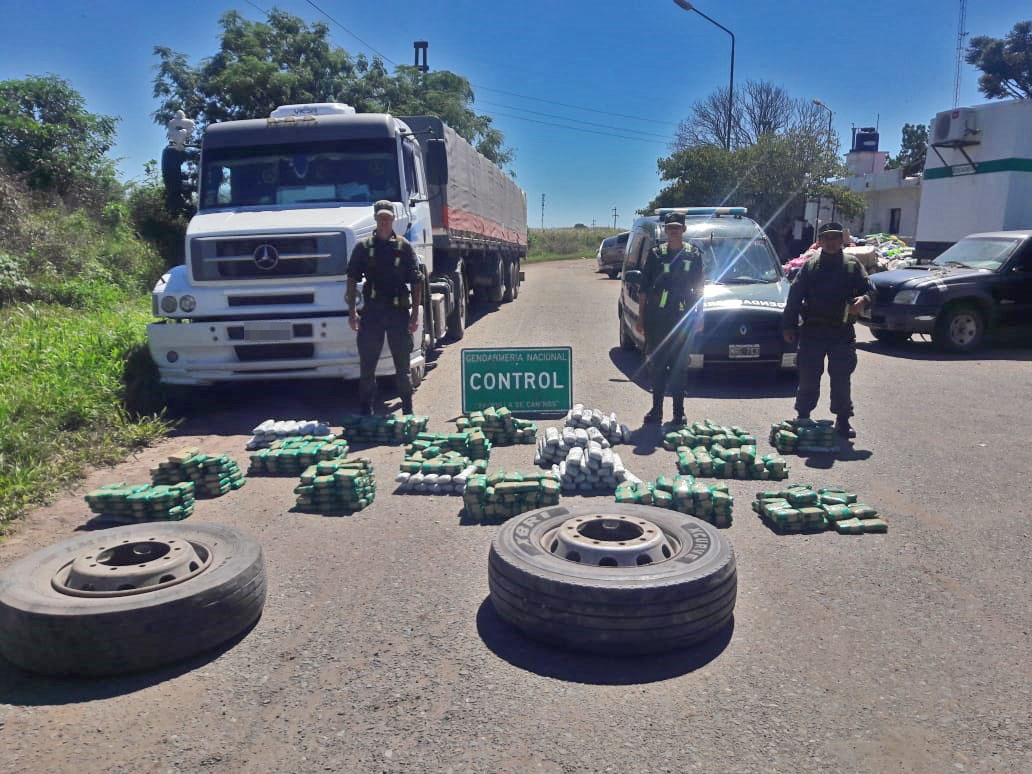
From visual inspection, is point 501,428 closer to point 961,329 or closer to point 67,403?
point 67,403

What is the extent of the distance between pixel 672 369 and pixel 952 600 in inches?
166

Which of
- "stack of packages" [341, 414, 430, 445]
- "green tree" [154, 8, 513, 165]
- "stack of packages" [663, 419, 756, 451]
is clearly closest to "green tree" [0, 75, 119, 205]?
"green tree" [154, 8, 513, 165]

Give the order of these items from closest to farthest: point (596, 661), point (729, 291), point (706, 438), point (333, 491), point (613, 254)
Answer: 1. point (596, 661)
2. point (333, 491)
3. point (706, 438)
4. point (729, 291)
5. point (613, 254)

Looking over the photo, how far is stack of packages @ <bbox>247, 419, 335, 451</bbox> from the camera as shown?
24.6 ft

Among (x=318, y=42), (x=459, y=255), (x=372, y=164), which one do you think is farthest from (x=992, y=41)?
(x=372, y=164)

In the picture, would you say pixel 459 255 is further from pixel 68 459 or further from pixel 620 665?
pixel 620 665

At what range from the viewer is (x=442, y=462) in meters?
6.35

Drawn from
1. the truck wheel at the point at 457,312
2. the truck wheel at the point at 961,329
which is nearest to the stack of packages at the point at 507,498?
the truck wheel at the point at 457,312

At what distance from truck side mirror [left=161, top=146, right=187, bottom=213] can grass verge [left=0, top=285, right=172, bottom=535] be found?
1830 millimetres

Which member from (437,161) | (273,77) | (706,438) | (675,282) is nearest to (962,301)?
(675,282)

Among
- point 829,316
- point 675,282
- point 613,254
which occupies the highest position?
point 613,254

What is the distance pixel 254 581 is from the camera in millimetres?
3877

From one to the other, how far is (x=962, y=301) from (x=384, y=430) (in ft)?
34.5

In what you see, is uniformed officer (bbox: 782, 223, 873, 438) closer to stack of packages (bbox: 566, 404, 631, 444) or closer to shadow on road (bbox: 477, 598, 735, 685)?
stack of packages (bbox: 566, 404, 631, 444)
